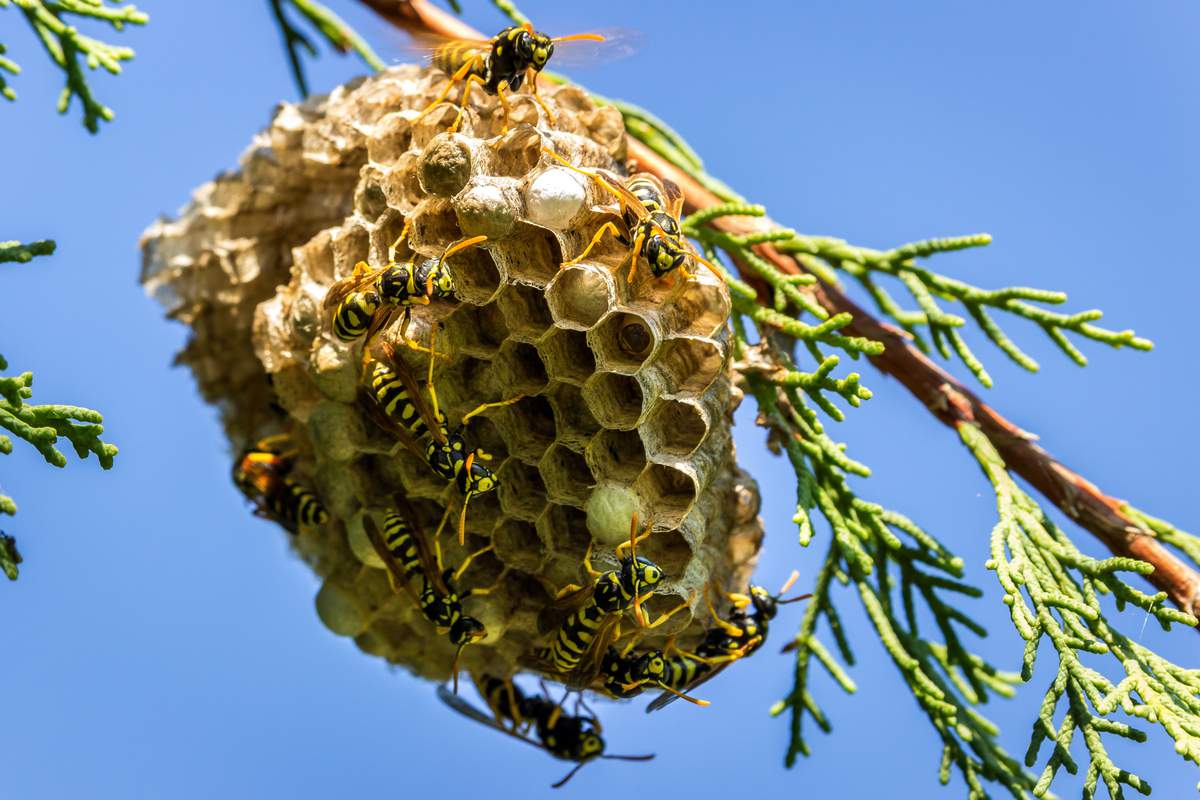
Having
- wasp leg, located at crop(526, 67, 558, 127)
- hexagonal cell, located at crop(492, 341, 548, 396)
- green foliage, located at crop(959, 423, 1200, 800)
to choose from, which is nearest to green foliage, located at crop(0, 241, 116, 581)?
hexagonal cell, located at crop(492, 341, 548, 396)

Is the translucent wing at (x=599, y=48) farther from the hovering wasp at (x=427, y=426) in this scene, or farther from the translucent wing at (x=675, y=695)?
the translucent wing at (x=675, y=695)

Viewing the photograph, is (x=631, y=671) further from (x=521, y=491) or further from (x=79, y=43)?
(x=79, y=43)

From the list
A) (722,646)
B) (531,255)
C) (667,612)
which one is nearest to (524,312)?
(531,255)

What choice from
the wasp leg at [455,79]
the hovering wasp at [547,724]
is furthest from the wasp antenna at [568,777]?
the wasp leg at [455,79]

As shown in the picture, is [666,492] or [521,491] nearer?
[666,492]

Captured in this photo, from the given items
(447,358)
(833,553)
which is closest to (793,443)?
(833,553)

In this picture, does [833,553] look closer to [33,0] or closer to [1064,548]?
[1064,548]
